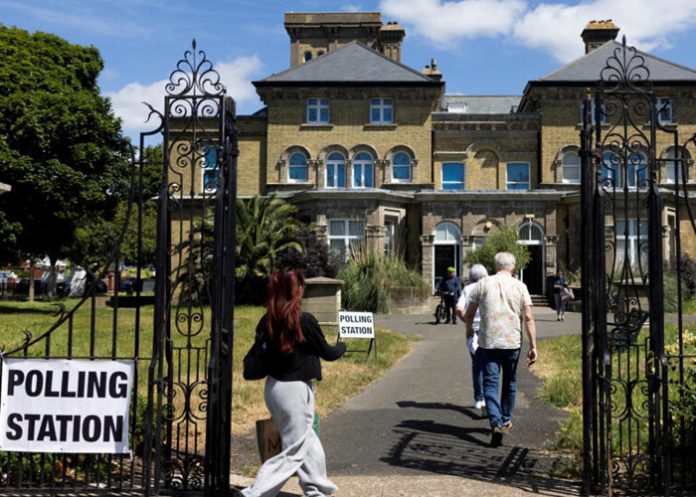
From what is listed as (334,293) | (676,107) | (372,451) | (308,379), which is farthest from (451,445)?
(676,107)

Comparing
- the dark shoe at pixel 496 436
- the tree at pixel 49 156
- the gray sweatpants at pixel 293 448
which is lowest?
the dark shoe at pixel 496 436

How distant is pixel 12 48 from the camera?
93.2 feet

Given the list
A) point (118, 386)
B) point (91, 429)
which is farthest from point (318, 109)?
point (91, 429)

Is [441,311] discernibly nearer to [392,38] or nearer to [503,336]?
[503,336]

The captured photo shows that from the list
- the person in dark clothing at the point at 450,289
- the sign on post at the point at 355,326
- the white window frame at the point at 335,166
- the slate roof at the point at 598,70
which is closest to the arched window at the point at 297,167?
the white window frame at the point at 335,166

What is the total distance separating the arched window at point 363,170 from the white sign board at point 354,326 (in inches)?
899

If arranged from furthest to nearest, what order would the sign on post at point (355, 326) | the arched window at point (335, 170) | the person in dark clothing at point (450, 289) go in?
the arched window at point (335, 170), the person in dark clothing at point (450, 289), the sign on post at point (355, 326)

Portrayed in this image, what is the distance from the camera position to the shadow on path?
19.8 ft

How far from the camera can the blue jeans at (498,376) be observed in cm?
732

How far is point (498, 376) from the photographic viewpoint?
7.45m

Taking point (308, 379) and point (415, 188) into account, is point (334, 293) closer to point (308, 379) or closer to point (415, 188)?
→ point (308, 379)

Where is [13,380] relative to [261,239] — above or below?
below

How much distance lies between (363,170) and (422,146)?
3048 mm

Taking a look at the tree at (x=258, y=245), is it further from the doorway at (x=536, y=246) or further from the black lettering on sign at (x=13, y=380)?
the black lettering on sign at (x=13, y=380)
